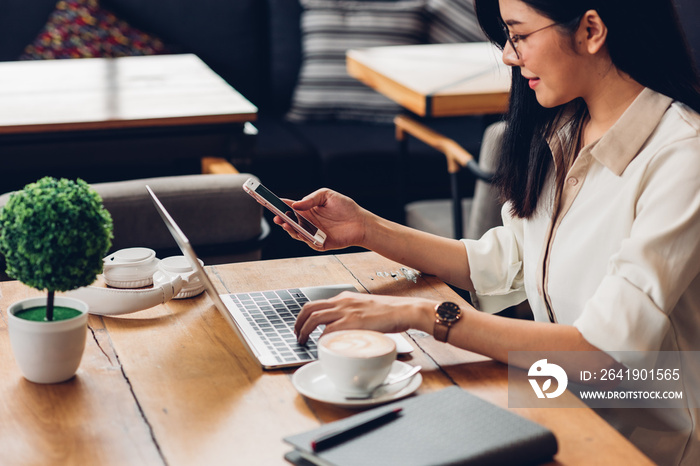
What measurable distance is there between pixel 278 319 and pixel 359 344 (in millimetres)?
241

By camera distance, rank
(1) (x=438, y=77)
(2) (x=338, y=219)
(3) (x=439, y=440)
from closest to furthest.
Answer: (3) (x=439, y=440) < (2) (x=338, y=219) < (1) (x=438, y=77)

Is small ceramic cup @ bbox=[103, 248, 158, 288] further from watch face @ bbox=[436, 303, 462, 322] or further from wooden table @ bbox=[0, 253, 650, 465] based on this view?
watch face @ bbox=[436, 303, 462, 322]

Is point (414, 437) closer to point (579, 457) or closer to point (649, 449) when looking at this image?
point (579, 457)

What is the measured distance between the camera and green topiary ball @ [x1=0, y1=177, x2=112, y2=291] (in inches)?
36.2

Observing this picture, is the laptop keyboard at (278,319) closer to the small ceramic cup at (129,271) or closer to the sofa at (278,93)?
the small ceramic cup at (129,271)

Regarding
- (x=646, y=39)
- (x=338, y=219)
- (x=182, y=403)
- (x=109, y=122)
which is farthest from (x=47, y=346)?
(x=109, y=122)

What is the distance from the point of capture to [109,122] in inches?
89.8

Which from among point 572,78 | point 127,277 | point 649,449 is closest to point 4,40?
point 127,277

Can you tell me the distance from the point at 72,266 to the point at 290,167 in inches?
95.2

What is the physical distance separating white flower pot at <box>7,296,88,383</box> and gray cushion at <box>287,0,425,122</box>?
2.79 meters

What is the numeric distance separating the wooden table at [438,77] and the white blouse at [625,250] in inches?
44.7

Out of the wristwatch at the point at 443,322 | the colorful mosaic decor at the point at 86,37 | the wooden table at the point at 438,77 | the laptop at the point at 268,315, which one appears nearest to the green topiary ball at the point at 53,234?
the laptop at the point at 268,315

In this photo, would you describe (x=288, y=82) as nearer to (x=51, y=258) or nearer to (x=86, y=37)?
(x=86, y=37)

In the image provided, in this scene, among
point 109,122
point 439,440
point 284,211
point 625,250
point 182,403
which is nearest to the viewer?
point 439,440
